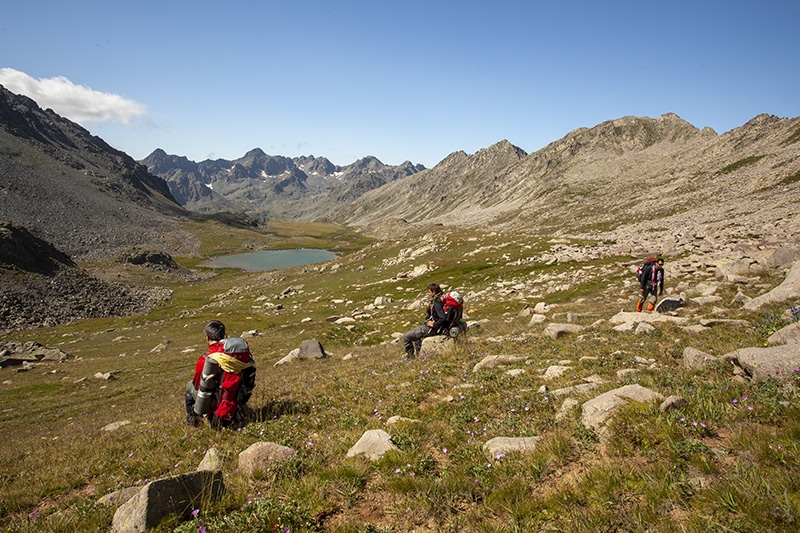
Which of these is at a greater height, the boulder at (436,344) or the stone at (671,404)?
the stone at (671,404)

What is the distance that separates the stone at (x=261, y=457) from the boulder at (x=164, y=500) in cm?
95

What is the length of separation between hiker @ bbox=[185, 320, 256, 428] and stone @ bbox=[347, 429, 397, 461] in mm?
4417

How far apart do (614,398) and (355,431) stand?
17.4 feet

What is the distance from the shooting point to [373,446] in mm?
6824

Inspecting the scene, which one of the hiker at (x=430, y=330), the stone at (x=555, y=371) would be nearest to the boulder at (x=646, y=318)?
the stone at (x=555, y=371)

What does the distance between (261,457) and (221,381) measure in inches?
153

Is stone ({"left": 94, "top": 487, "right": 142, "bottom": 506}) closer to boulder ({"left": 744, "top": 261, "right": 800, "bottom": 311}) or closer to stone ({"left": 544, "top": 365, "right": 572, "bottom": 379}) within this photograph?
stone ({"left": 544, "top": 365, "right": 572, "bottom": 379})

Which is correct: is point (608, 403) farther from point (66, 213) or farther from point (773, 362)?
point (66, 213)

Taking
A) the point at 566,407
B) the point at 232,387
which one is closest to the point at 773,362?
the point at 566,407

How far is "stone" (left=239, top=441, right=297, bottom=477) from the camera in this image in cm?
657

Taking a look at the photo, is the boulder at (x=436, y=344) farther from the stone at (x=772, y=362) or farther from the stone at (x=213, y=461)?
the stone at (x=772, y=362)

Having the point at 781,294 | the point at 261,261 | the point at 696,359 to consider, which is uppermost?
the point at 781,294

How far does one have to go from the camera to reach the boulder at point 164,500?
4.87 m

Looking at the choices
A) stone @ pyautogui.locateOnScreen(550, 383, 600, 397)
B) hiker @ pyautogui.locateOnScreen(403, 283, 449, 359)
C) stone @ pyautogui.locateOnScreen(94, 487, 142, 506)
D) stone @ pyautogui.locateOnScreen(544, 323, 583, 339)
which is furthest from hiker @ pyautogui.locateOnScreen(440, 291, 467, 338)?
stone @ pyautogui.locateOnScreen(94, 487, 142, 506)
